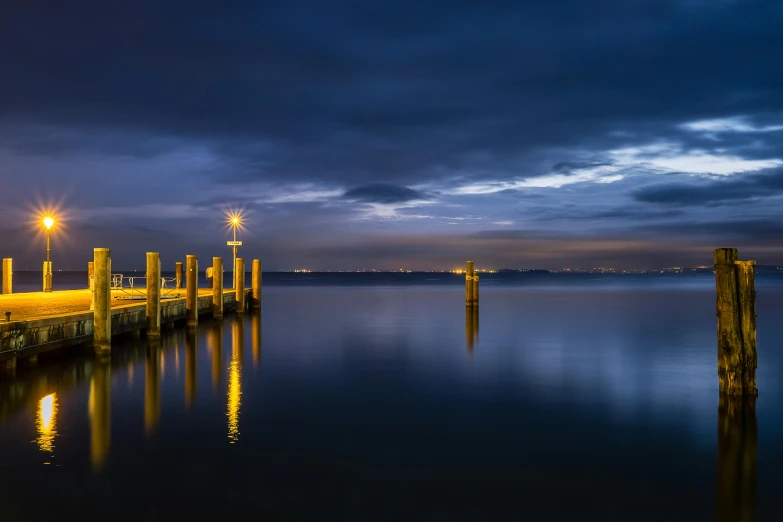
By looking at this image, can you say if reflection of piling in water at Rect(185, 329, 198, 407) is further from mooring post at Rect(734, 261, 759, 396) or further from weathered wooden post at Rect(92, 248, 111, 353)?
mooring post at Rect(734, 261, 759, 396)

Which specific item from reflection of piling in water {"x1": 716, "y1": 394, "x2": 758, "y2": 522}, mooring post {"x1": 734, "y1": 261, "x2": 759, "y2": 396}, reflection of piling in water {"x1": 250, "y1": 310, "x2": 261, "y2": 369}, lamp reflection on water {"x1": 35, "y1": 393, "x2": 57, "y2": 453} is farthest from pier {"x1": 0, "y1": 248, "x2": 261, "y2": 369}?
mooring post {"x1": 734, "y1": 261, "x2": 759, "y2": 396}

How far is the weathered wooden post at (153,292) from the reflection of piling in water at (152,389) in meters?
0.70

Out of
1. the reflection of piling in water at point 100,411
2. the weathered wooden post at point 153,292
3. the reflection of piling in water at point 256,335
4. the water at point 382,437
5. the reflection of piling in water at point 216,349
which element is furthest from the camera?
the reflection of piling in water at point 256,335

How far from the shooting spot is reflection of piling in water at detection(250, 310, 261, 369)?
25.6 metres

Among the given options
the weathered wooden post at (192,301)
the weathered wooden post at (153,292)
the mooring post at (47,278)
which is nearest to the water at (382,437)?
the weathered wooden post at (153,292)

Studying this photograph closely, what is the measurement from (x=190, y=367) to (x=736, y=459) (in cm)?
1692

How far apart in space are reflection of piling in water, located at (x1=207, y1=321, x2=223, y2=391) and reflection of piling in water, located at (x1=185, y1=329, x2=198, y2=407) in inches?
25.4

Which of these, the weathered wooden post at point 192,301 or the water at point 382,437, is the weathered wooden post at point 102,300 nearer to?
the water at point 382,437

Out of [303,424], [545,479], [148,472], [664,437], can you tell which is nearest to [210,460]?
[148,472]

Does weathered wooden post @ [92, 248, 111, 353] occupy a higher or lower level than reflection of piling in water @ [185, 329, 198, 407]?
higher

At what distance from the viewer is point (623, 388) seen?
19484 mm

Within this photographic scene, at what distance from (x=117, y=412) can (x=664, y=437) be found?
1262 centimetres

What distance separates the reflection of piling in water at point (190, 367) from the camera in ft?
58.5

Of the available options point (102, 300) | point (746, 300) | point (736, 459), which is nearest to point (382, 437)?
point (736, 459)
